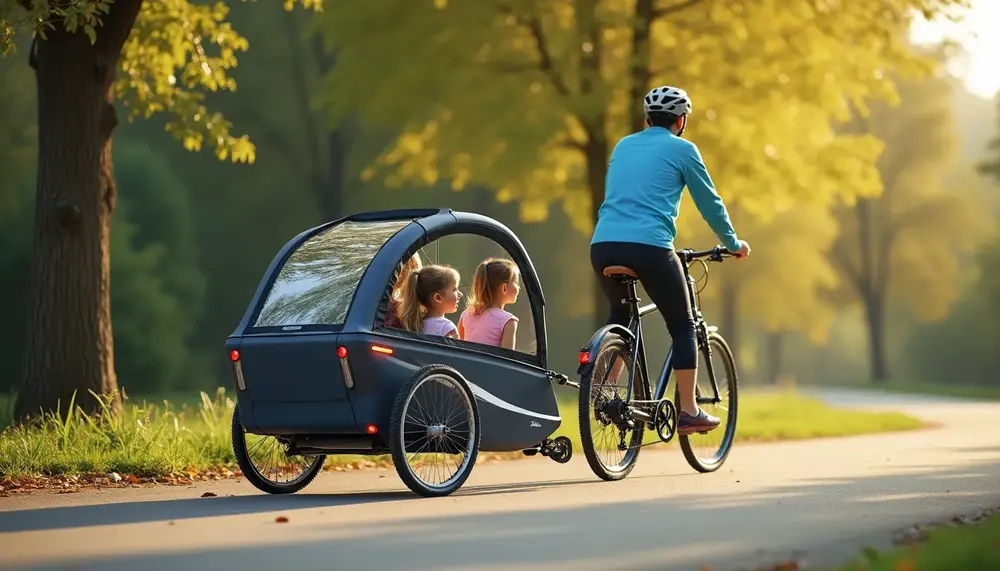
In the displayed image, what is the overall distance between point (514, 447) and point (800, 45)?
420 inches

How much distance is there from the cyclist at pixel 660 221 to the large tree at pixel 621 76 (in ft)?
27.4

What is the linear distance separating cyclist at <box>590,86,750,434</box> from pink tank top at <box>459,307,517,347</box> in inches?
26.5

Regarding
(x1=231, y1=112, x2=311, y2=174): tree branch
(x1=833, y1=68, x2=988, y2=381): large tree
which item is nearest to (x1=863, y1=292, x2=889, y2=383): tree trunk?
(x1=833, y1=68, x2=988, y2=381): large tree

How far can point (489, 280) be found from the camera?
361 inches

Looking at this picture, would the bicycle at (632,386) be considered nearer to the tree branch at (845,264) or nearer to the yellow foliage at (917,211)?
the yellow foliage at (917,211)

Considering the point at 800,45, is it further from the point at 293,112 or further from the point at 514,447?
the point at 293,112

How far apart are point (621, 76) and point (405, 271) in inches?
395

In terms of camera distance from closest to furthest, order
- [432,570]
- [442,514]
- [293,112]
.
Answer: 1. [432,570]
2. [442,514]
3. [293,112]

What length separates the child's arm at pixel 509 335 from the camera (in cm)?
900

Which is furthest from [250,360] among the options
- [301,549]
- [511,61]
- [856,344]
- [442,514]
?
[856,344]

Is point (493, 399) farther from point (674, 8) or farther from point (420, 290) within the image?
point (674, 8)

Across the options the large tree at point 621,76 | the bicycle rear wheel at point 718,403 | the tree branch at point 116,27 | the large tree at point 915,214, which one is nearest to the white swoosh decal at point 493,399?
the bicycle rear wheel at point 718,403

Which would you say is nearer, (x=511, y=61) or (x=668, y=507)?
(x=668, y=507)

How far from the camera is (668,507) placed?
7645 mm
